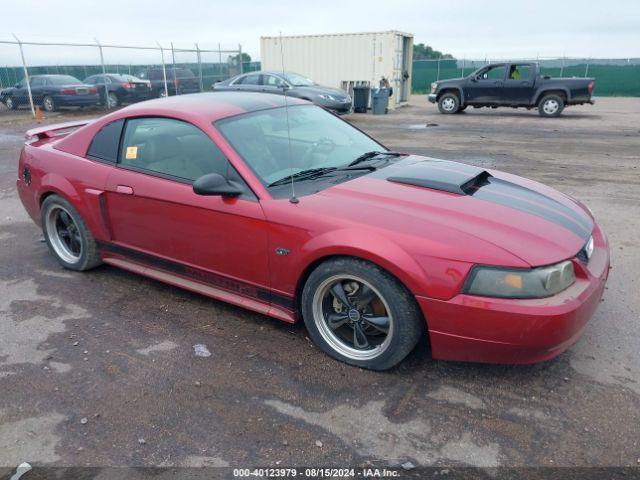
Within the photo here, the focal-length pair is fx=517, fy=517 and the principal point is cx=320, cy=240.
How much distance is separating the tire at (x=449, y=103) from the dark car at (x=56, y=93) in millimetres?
12898

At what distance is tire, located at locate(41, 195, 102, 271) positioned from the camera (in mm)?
4344

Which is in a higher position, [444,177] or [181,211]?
[444,177]

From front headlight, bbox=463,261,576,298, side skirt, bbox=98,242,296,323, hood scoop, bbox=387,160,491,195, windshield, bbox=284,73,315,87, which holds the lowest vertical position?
side skirt, bbox=98,242,296,323

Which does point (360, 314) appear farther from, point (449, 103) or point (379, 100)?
point (449, 103)

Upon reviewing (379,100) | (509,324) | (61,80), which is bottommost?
(509,324)

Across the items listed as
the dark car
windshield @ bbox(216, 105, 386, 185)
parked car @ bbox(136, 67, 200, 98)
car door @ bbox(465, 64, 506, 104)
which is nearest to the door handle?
windshield @ bbox(216, 105, 386, 185)

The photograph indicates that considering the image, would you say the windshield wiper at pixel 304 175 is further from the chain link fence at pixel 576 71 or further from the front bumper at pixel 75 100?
the chain link fence at pixel 576 71

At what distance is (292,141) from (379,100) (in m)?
16.2

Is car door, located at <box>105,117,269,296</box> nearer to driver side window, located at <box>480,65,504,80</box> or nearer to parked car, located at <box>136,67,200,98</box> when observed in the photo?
driver side window, located at <box>480,65,504,80</box>

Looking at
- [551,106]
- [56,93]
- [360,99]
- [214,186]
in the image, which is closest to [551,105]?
[551,106]

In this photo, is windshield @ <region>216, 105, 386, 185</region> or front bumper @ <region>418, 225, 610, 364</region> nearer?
front bumper @ <region>418, 225, 610, 364</region>

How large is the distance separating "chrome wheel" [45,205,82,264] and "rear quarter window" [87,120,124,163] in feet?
2.29

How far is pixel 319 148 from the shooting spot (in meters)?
3.83

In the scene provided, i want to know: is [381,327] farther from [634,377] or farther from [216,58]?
[216,58]
